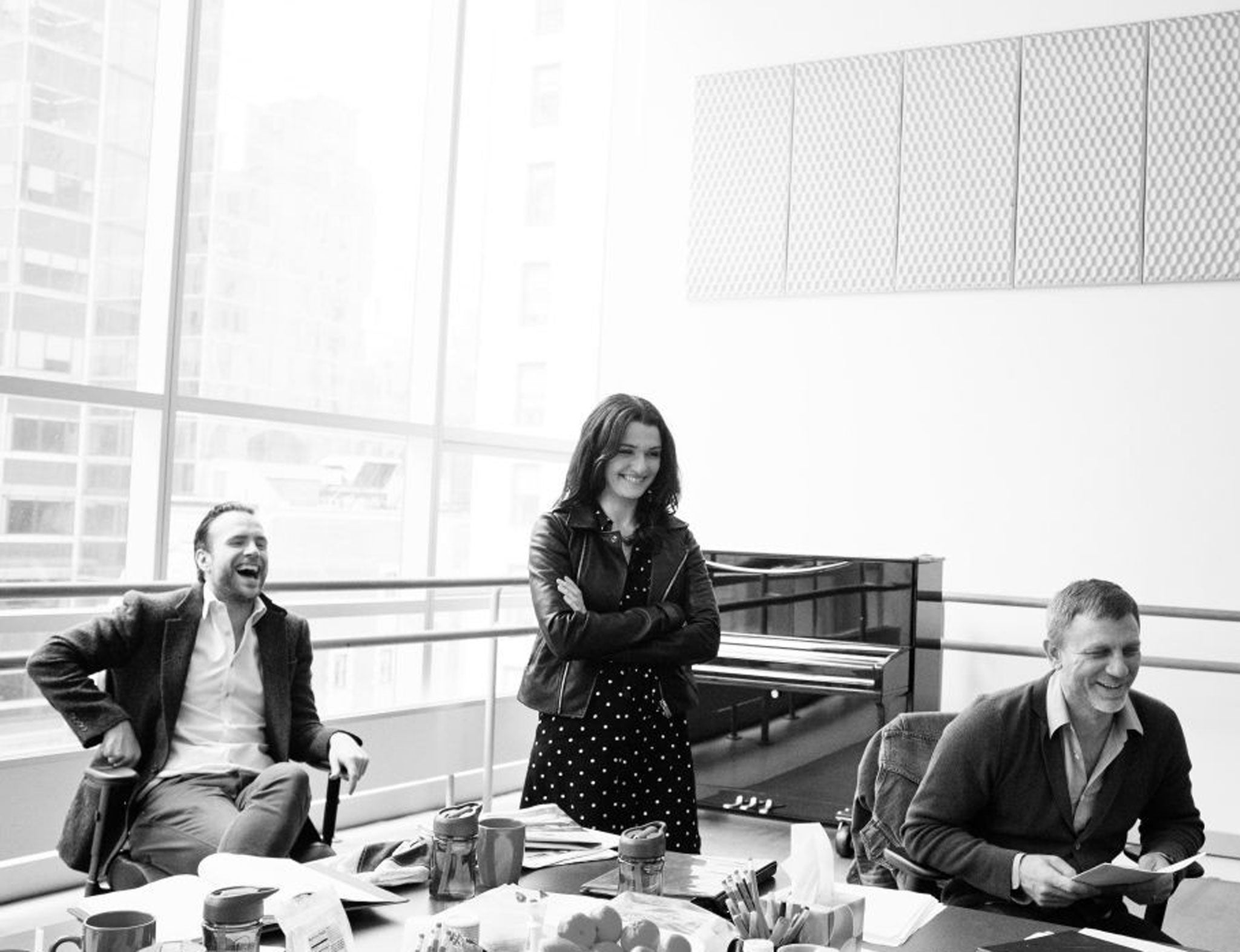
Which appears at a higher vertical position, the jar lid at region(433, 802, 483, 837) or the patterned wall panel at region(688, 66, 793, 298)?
the patterned wall panel at region(688, 66, 793, 298)

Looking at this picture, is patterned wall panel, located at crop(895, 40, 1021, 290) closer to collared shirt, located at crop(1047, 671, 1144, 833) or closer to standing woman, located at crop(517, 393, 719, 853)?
standing woman, located at crop(517, 393, 719, 853)

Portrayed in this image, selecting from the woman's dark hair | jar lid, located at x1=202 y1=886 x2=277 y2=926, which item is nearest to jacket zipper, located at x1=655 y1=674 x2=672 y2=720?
the woman's dark hair

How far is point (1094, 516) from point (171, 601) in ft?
11.6

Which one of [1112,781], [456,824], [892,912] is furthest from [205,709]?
[1112,781]

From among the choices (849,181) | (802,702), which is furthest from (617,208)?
(802,702)

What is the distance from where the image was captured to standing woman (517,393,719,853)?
294cm

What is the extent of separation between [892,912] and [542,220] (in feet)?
16.1

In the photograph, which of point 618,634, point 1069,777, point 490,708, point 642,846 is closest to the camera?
point 642,846

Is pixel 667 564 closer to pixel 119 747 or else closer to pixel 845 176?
pixel 119 747

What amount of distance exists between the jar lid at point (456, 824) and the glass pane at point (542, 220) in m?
4.06

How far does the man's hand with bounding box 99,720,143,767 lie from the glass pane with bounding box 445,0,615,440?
3299 mm

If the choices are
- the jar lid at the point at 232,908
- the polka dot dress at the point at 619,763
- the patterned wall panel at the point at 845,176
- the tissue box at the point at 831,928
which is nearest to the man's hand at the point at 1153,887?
the tissue box at the point at 831,928

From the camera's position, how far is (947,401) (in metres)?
5.20

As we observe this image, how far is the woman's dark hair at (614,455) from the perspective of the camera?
9.93 feet
